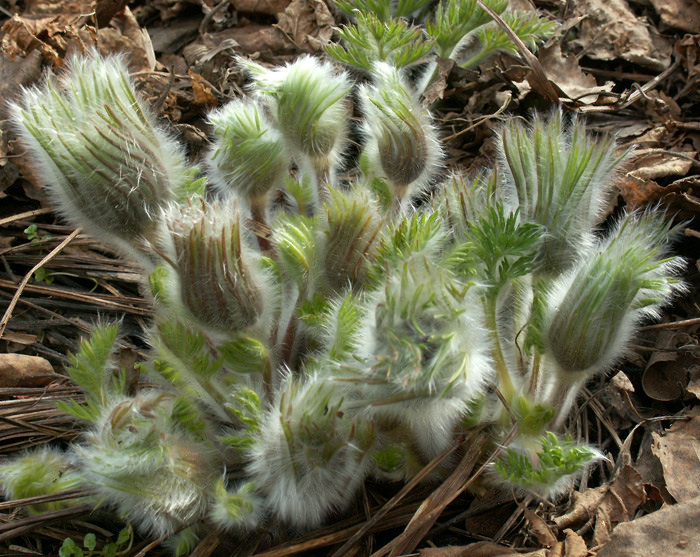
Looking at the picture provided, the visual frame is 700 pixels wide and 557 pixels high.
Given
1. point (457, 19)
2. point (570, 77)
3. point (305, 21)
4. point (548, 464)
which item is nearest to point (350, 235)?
point (548, 464)

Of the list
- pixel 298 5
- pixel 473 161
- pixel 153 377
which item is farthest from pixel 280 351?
pixel 298 5

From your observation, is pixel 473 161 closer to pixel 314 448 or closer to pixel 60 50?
pixel 314 448

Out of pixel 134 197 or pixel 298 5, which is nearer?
pixel 134 197

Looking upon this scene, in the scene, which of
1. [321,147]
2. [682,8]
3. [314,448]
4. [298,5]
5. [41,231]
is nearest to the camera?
[314,448]

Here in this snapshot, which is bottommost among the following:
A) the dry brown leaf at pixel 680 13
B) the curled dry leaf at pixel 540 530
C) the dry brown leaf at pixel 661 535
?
the curled dry leaf at pixel 540 530

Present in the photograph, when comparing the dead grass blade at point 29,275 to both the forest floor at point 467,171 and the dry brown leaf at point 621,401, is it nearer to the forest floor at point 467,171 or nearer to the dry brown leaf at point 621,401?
the forest floor at point 467,171

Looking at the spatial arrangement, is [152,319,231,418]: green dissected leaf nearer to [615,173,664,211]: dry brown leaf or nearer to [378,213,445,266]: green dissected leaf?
[378,213,445,266]: green dissected leaf

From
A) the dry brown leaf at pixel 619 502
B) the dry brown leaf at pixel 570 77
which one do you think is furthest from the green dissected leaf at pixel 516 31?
the dry brown leaf at pixel 619 502
